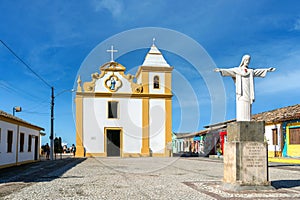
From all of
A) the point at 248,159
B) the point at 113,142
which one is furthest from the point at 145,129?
the point at 248,159

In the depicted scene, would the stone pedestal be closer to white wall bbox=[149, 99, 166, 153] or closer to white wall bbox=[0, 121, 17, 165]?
white wall bbox=[0, 121, 17, 165]

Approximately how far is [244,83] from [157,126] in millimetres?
20861

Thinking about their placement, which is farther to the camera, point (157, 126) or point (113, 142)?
point (157, 126)

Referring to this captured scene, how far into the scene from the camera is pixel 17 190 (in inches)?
348

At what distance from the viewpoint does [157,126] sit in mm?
30047

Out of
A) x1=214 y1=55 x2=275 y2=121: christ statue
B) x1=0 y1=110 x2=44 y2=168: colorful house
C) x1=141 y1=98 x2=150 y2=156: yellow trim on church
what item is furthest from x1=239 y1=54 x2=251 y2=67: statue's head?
x1=141 y1=98 x2=150 y2=156: yellow trim on church

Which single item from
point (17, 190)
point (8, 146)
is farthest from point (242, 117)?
point (8, 146)

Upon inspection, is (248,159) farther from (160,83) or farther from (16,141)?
(160,83)

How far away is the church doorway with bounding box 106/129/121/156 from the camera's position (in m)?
29.6

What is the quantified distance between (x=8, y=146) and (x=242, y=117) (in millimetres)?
12830

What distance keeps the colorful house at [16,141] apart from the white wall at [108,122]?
4.97 meters

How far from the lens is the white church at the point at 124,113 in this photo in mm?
29234

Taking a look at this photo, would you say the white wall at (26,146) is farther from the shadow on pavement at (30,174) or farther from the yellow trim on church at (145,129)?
the yellow trim on church at (145,129)

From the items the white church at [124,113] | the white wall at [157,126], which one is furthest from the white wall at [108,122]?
the white wall at [157,126]
